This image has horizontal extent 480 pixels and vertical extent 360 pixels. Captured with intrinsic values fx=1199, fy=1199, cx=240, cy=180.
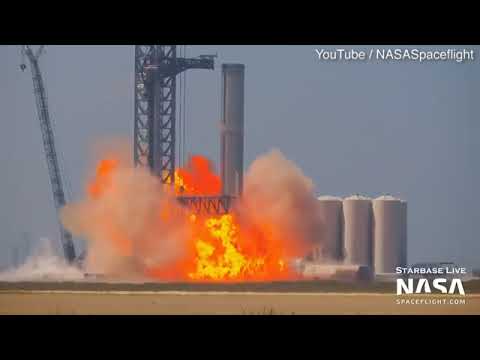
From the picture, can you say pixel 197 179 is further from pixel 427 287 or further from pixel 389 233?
pixel 427 287

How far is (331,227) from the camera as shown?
43.0 meters

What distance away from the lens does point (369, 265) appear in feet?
127

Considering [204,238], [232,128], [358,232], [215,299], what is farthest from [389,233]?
[215,299]

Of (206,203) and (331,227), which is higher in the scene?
(206,203)

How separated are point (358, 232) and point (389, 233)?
10.1 ft

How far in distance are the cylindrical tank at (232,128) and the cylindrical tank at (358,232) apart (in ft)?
15.8

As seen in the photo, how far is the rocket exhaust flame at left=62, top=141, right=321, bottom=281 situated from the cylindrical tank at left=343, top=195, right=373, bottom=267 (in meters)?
2.29

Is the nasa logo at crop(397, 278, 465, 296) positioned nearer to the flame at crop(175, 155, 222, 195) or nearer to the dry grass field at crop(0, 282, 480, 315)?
the dry grass field at crop(0, 282, 480, 315)

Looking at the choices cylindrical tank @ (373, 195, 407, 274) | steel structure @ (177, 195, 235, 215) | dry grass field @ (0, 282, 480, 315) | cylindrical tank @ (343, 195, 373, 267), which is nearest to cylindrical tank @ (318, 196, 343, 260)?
cylindrical tank @ (343, 195, 373, 267)

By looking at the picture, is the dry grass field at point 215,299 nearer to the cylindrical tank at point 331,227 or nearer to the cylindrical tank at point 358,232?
the cylindrical tank at point 331,227

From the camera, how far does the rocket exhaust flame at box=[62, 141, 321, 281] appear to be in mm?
36125
